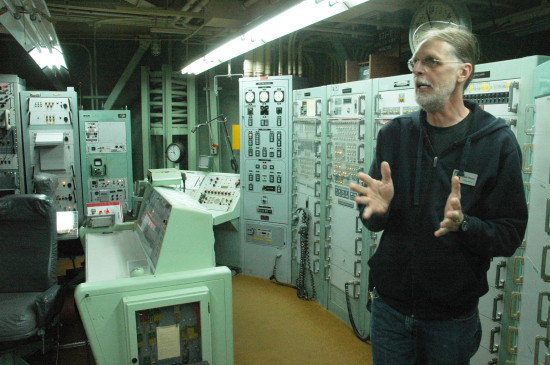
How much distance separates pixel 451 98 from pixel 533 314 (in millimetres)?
1389

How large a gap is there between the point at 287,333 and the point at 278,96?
2497 millimetres

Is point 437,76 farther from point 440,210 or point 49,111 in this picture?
point 49,111

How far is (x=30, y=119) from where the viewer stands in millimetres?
5871

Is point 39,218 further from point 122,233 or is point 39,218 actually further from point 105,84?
point 105,84

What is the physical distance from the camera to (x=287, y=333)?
3984 millimetres

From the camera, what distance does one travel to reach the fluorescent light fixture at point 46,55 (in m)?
4.31

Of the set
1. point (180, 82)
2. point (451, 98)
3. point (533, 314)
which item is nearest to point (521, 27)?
point (533, 314)

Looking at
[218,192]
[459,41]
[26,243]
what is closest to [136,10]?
[218,192]

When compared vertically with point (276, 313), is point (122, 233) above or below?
above

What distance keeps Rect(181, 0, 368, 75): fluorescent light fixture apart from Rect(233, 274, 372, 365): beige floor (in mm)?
2520

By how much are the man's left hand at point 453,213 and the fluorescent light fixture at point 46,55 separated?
4.04 metres

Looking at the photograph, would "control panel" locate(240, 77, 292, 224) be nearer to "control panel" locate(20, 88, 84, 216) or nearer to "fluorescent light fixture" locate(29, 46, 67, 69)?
"fluorescent light fixture" locate(29, 46, 67, 69)

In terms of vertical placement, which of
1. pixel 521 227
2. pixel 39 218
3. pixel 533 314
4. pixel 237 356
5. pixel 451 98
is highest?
pixel 451 98

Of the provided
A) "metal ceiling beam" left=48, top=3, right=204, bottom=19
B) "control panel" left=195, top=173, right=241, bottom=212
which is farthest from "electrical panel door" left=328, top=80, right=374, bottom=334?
"metal ceiling beam" left=48, top=3, right=204, bottom=19
